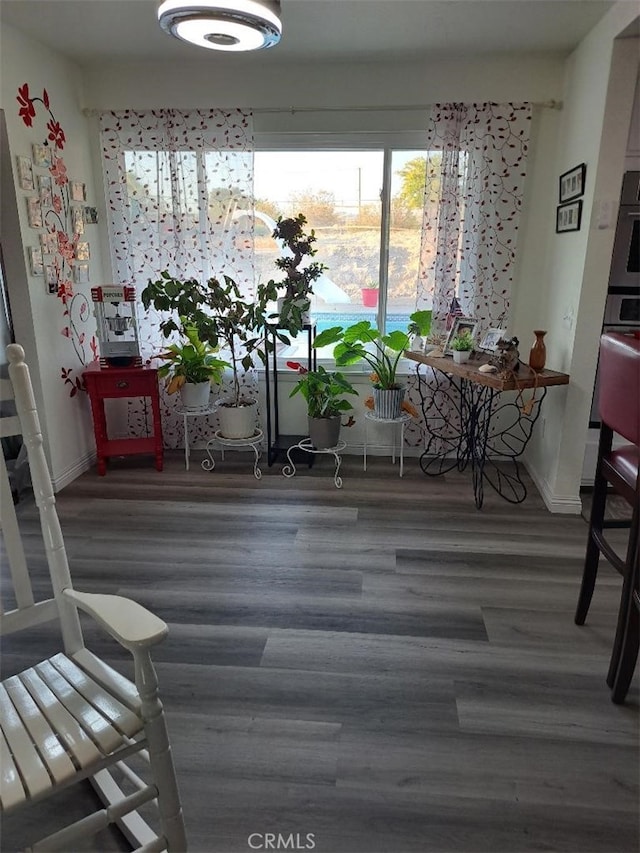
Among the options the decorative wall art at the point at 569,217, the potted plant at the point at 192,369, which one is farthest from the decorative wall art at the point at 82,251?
the decorative wall art at the point at 569,217

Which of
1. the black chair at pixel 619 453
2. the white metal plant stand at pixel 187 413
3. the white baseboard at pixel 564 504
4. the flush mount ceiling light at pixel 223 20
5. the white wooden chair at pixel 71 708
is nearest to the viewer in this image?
the white wooden chair at pixel 71 708

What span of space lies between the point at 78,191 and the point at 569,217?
294 centimetres

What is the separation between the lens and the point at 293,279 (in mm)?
3477

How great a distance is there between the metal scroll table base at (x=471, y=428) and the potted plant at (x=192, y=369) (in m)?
1.37

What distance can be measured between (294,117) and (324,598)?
9.67 feet

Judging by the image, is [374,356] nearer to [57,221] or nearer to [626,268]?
[626,268]

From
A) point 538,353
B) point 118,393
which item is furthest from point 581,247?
point 118,393

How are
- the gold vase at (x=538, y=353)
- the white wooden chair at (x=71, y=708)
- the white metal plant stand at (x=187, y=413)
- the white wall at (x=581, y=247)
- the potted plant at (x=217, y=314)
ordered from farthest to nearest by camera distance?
the white metal plant stand at (x=187, y=413)
the potted plant at (x=217, y=314)
the gold vase at (x=538, y=353)
the white wall at (x=581, y=247)
the white wooden chair at (x=71, y=708)

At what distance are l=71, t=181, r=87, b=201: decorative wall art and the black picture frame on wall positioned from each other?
293cm

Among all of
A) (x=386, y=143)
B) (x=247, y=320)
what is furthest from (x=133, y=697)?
(x=386, y=143)

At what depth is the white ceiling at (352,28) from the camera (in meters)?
2.62

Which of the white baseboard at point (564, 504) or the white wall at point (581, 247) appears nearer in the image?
the white wall at point (581, 247)

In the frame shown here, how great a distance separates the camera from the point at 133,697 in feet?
3.92

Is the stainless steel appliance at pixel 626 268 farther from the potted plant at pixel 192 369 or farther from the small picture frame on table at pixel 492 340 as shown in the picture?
the potted plant at pixel 192 369
